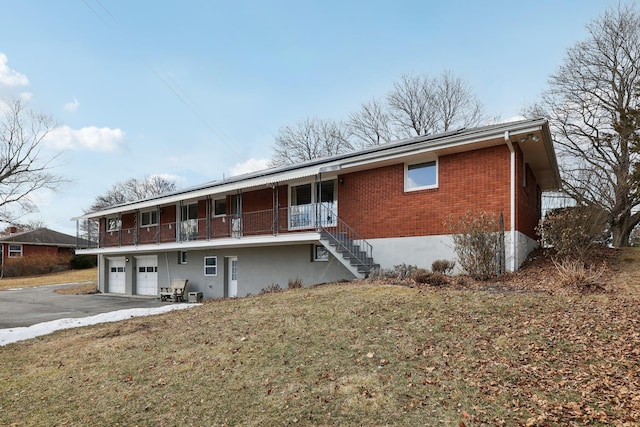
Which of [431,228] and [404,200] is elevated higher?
[404,200]

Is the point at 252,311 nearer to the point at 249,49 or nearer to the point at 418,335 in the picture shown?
the point at 418,335

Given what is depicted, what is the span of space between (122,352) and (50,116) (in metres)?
34.0

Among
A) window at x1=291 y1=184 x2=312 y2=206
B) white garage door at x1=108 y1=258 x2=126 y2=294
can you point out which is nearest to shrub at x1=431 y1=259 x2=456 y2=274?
window at x1=291 y1=184 x2=312 y2=206

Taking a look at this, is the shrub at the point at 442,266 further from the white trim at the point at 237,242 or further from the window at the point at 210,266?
the window at the point at 210,266

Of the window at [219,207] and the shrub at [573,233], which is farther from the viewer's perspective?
the window at [219,207]

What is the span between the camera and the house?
39.2 ft

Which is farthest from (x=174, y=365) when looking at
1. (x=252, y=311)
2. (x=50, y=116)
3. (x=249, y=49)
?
(x=50, y=116)

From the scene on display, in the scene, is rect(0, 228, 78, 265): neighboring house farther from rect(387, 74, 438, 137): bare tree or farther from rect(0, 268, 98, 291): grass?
rect(387, 74, 438, 137): bare tree

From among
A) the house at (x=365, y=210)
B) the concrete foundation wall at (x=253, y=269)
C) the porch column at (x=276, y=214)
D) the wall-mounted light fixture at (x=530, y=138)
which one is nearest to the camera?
the wall-mounted light fixture at (x=530, y=138)

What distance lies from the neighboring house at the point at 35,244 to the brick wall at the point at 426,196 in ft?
145

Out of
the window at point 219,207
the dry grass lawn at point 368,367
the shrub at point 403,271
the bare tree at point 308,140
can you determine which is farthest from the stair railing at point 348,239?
the bare tree at point 308,140

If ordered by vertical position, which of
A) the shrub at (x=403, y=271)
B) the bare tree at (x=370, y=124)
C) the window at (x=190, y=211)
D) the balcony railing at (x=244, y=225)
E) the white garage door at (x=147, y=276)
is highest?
the bare tree at (x=370, y=124)

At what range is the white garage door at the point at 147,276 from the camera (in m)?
23.5

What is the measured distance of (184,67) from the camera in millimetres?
15391
